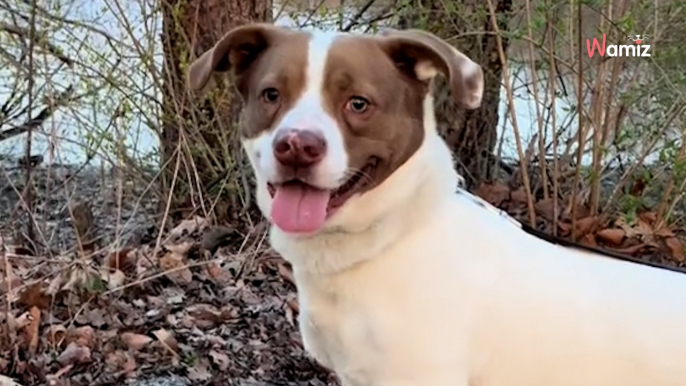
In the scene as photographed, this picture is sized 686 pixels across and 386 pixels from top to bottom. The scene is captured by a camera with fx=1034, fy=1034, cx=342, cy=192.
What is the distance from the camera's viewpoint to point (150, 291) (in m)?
5.14

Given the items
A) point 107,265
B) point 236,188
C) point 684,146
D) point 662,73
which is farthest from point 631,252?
point 107,265

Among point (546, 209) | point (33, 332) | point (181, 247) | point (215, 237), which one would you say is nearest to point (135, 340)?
point (33, 332)

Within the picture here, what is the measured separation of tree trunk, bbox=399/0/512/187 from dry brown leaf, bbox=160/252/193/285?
5.30ft

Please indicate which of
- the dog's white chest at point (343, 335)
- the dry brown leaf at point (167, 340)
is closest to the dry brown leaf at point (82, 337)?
the dry brown leaf at point (167, 340)

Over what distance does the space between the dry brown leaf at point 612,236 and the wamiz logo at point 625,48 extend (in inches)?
37.2

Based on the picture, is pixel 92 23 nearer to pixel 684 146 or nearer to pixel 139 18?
pixel 139 18

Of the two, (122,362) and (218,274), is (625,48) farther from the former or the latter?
(122,362)

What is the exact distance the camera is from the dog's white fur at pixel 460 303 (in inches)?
121

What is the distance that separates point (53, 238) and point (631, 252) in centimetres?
325

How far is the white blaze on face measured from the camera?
3018mm

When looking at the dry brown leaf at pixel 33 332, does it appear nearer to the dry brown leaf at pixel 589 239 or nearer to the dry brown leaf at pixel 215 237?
the dry brown leaf at pixel 215 237

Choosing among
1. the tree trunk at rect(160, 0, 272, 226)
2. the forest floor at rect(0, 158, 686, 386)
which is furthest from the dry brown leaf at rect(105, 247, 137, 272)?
the tree trunk at rect(160, 0, 272, 226)

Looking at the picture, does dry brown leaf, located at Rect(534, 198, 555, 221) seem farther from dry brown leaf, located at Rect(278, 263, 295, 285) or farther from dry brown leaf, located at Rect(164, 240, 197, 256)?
dry brown leaf, located at Rect(164, 240, 197, 256)

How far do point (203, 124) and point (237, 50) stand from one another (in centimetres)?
279
